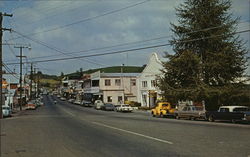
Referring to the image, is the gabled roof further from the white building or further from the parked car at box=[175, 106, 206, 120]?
the parked car at box=[175, 106, 206, 120]

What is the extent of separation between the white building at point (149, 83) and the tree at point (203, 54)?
2119 centimetres

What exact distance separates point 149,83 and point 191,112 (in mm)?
30483

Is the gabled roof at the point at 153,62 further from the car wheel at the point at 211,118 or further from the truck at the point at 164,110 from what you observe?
the car wheel at the point at 211,118

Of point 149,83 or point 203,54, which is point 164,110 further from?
point 149,83

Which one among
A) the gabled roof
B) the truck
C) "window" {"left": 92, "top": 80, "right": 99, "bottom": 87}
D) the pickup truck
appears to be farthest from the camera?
"window" {"left": 92, "top": 80, "right": 99, "bottom": 87}

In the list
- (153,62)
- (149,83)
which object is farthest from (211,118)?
(149,83)

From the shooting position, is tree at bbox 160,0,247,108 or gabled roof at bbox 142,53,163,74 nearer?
tree at bbox 160,0,247,108

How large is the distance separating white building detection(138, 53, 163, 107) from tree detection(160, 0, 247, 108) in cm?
2119

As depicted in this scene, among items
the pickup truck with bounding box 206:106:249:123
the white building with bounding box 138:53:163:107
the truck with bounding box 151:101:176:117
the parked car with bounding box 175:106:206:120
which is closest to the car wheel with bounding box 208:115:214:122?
the pickup truck with bounding box 206:106:249:123

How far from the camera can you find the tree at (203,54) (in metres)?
35.5

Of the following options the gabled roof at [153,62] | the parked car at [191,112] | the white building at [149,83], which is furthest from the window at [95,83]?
the parked car at [191,112]

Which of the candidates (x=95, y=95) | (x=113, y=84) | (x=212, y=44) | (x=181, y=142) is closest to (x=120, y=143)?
(x=181, y=142)

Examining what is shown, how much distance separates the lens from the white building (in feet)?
200

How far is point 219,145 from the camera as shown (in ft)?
43.1
